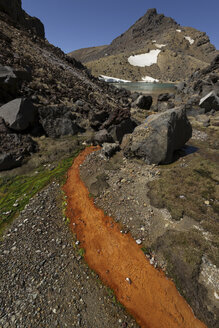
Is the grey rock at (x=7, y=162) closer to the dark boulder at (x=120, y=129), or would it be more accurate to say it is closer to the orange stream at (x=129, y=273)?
the orange stream at (x=129, y=273)

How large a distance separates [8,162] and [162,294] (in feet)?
42.7

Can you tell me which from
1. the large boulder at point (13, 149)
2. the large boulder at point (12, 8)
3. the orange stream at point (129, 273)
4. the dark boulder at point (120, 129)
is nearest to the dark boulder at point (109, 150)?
the dark boulder at point (120, 129)

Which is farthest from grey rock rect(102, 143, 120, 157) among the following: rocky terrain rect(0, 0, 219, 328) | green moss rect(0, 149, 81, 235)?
green moss rect(0, 149, 81, 235)

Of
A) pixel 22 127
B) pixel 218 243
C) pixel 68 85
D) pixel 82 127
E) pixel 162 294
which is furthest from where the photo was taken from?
pixel 68 85

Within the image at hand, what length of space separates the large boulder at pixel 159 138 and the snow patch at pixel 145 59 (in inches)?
7849

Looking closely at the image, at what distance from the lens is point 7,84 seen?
16625 millimetres

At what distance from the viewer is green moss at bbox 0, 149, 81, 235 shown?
8938 mm

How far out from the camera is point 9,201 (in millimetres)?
9820

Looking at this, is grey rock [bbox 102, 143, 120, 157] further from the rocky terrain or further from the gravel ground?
the gravel ground

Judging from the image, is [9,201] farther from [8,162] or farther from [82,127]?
[82,127]

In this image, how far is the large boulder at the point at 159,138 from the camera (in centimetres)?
1193

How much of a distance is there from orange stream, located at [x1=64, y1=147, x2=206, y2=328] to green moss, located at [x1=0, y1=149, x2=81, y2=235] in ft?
10.2

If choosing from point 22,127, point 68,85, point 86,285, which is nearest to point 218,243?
point 86,285

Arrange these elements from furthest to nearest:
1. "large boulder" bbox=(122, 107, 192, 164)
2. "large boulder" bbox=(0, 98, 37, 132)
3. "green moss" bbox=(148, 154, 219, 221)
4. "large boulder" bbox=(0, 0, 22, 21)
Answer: "large boulder" bbox=(0, 0, 22, 21)
"large boulder" bbox=(0, 98, 37, 132)
"large boulder" bbox=(122, 107, 192, 164)
"green moss" bbox=(148, 154, 219, 221)
